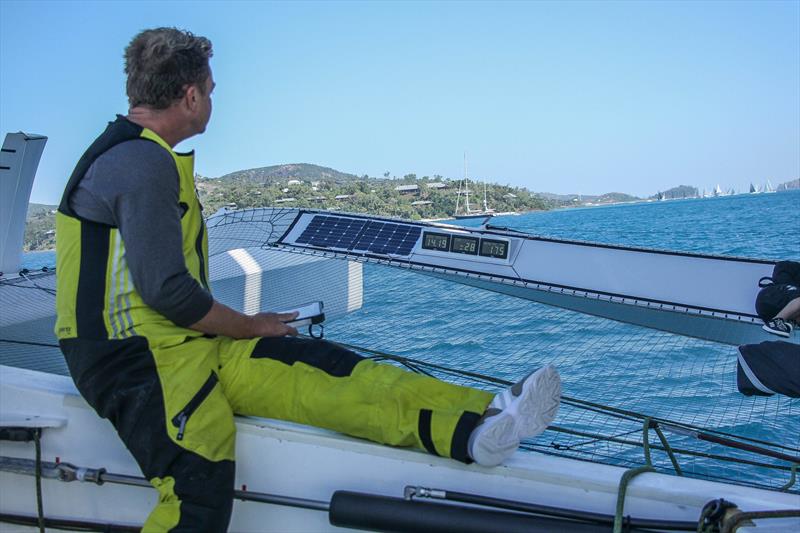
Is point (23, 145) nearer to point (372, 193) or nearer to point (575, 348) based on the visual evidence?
point (575, 348)

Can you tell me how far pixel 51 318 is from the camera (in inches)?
219

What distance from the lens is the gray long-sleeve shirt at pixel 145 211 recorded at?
5.79ft

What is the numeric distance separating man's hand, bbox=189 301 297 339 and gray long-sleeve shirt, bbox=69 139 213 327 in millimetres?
91

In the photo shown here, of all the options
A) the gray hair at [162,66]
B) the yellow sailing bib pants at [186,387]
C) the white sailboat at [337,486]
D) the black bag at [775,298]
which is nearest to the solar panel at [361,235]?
the black bag at [775,298]

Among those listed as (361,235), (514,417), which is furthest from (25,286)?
(514,417)

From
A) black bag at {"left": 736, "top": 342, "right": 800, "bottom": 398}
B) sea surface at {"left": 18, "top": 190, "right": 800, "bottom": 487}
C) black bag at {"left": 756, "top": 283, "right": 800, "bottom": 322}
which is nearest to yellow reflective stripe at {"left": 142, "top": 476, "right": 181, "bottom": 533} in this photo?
sea surface at {"left": 18, "top": 190, "right": 800, "bottom": 487}

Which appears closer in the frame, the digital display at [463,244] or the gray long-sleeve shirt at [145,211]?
the gray long-sleeve shirt at [145,211]

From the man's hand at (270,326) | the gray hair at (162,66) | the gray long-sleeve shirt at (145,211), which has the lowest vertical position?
the man's hand at (270,326)

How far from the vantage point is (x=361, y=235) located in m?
5.34

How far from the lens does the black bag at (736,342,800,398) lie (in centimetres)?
264

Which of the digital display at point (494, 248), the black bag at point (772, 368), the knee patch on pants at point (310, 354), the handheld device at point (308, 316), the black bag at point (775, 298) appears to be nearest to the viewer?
the knee patch on pants at point (310, 354)

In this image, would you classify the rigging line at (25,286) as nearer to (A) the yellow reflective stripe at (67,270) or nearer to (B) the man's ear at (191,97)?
(A) the yellow reflective stripe at (67,270)

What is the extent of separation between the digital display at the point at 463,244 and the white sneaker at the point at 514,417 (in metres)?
3.07

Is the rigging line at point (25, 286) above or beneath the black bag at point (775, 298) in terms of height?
beneath
